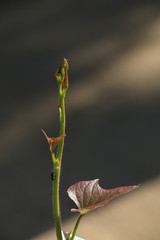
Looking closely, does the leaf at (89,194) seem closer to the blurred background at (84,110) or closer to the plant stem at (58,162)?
the plant stem at (58,162)

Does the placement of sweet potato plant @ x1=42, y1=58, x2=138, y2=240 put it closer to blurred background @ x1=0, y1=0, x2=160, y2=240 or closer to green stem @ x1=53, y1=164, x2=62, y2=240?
green stem @ x1=53, y1=164, x2=62, y2=240

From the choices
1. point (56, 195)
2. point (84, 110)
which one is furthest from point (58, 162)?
point (84, 110)

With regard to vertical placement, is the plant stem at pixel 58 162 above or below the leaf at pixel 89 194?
above

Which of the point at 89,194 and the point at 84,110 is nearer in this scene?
the point at 89,194

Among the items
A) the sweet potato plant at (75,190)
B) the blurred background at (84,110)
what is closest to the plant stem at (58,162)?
the sweet potato plant at (75,190)

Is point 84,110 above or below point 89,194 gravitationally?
above

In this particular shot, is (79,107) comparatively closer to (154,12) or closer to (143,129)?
(143,129)

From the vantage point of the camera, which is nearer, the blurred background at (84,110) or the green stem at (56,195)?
the green stem at (56,195)

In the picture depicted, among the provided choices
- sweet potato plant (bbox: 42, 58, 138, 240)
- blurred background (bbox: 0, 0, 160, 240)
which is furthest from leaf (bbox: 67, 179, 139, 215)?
blurred background (bbox: 0, 0, 160, 240)

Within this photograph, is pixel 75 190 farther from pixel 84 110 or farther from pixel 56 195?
pixel 84 110
